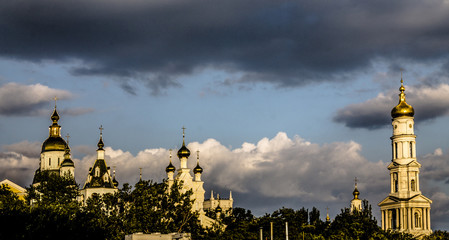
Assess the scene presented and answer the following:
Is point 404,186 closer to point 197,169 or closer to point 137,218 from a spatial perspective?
point 197,169

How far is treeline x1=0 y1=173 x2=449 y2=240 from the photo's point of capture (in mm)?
64562

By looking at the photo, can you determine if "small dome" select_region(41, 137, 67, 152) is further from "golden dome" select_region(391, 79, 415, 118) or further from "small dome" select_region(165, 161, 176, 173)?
"golden dome" select_region(391, 79, 415, 118)

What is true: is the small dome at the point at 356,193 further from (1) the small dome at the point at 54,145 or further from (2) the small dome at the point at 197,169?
(1) the small dome at the point at 54,145

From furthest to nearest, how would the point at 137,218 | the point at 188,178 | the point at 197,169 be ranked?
1. the point at 197,169
2. the point at 188,178
3. the point at 137,218

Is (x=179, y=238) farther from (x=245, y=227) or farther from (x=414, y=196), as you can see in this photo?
(x=414, y=196)

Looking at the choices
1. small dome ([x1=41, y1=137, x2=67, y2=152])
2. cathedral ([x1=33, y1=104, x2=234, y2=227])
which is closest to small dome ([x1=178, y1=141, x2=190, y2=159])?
cathedral ([x1=33, y1=104, x2=234, y2=227])

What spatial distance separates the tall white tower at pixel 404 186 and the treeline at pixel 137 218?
9485mm

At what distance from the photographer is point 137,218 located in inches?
3664

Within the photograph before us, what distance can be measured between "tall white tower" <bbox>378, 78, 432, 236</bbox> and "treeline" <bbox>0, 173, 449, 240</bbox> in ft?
31.1

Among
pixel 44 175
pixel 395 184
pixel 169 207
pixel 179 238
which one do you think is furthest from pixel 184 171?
pixel 179 238

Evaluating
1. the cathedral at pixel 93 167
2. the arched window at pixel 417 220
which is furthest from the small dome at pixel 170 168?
the arched window at pixel 417 220

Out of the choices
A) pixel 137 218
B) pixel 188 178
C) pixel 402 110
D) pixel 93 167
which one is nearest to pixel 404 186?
pixel 402 110

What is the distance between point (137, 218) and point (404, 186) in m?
57.8

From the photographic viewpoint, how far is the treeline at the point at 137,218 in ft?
212
